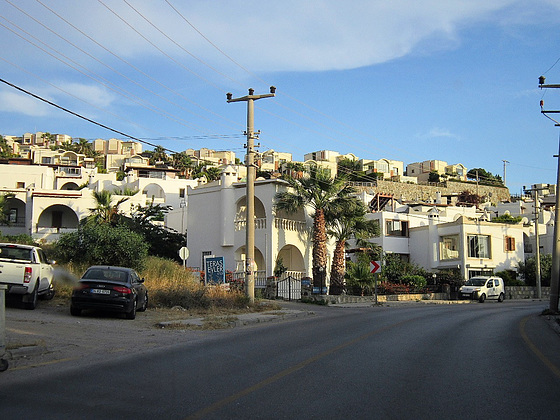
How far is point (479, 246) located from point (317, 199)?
2489 centimetres

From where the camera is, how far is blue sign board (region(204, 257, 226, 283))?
30844 millimetres

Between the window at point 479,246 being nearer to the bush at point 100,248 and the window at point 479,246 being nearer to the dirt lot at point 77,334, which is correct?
the bush at point 100,248

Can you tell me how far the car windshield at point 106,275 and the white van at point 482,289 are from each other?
33.6 meters

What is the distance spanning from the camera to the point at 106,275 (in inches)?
738

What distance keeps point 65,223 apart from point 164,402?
54.5 m

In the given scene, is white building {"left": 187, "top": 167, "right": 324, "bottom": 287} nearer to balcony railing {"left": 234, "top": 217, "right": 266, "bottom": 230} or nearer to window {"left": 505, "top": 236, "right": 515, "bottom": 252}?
balcony railing {"left": 234, "top": 217, "right": 266, "bottom": 230}

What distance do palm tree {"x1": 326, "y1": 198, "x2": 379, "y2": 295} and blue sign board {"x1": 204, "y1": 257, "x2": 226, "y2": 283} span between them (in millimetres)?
11107

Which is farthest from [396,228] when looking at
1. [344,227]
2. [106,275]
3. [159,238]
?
[106,275]

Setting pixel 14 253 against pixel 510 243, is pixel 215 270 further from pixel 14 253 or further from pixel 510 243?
pixel 510 243

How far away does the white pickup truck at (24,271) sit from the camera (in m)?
17.4

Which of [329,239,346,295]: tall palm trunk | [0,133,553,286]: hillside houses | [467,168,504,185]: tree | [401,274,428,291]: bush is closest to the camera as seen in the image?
[329,239,346,295]: tall palm trunk

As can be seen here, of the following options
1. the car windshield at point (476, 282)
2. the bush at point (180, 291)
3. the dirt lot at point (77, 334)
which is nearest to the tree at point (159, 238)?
the bush at point (180, 291)

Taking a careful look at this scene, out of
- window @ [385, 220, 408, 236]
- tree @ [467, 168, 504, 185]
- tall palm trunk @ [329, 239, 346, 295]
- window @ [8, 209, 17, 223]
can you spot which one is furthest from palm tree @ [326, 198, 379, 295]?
tree @ [467, 168, 504, 185]

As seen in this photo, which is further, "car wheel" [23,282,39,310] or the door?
the door
